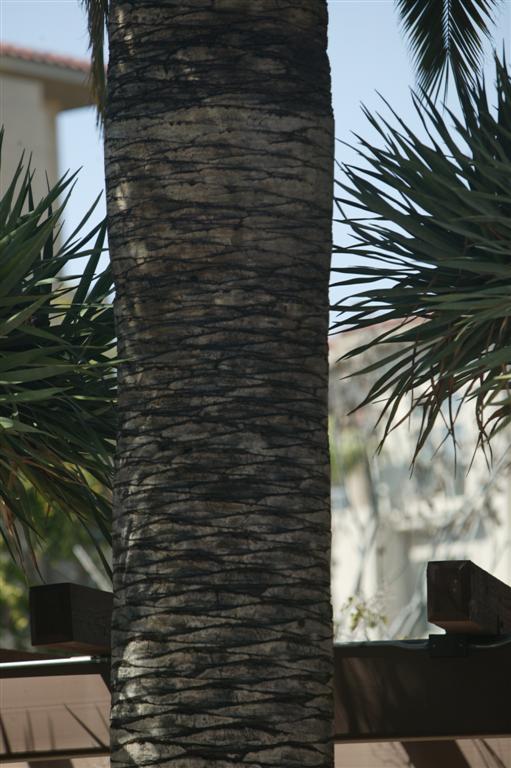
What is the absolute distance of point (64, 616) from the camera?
510 centimetres

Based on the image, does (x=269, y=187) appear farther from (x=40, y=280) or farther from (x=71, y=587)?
(x=71, y=587)

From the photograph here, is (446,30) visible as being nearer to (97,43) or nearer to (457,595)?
(97,43)

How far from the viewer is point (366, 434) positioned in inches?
937

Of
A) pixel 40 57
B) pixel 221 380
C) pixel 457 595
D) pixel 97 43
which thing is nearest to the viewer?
pixel 221 380

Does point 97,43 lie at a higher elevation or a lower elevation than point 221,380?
higher

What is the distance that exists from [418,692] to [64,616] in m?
1.43

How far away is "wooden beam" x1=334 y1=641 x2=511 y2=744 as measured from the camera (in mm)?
5164

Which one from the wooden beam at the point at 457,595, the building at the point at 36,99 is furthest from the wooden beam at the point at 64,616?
the building at the point at 36,99

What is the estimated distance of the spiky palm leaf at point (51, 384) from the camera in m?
4.92

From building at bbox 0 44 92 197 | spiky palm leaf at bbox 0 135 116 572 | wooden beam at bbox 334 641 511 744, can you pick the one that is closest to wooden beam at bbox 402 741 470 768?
wooden beam at bbox 334 641 511 744

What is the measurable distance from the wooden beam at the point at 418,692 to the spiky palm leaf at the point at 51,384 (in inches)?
45.8

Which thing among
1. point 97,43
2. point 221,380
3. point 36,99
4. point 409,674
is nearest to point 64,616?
point 409,674

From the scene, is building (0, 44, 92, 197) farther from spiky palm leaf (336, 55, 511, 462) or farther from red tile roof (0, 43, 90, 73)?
spiky palm leaf (336, 55, 511, 462)

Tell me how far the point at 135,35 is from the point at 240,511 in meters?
1.51
